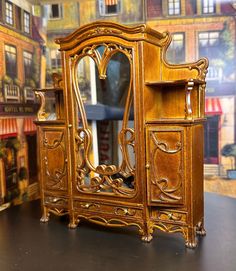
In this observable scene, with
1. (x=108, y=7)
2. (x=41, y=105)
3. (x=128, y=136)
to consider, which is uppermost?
(x=108, y=7)

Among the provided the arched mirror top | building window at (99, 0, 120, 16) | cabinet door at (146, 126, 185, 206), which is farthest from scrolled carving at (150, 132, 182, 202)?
building window at (99, 0, 120, 16)

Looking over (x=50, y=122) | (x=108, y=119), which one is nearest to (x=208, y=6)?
(x=108, y=119)

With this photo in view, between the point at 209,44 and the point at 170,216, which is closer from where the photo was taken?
the point at 170,216

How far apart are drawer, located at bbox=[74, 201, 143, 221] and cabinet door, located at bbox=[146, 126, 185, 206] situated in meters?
0.14

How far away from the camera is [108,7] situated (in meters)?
3.26

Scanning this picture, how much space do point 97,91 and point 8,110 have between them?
0.97 meters

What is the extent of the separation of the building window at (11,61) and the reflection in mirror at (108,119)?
0.93m

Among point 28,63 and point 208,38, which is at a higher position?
point 208,38

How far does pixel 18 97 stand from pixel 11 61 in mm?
319

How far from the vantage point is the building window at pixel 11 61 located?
2954 millimetres

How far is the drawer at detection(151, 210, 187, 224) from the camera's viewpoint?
207 cm

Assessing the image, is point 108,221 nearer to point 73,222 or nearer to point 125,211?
point 125,211

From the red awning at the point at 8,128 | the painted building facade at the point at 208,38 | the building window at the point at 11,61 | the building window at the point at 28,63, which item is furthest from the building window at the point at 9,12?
the red awning at the point at 8,128

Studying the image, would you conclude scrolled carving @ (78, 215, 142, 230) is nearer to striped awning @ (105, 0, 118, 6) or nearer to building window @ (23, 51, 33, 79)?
building window @ (23, 51, 33, 79)
